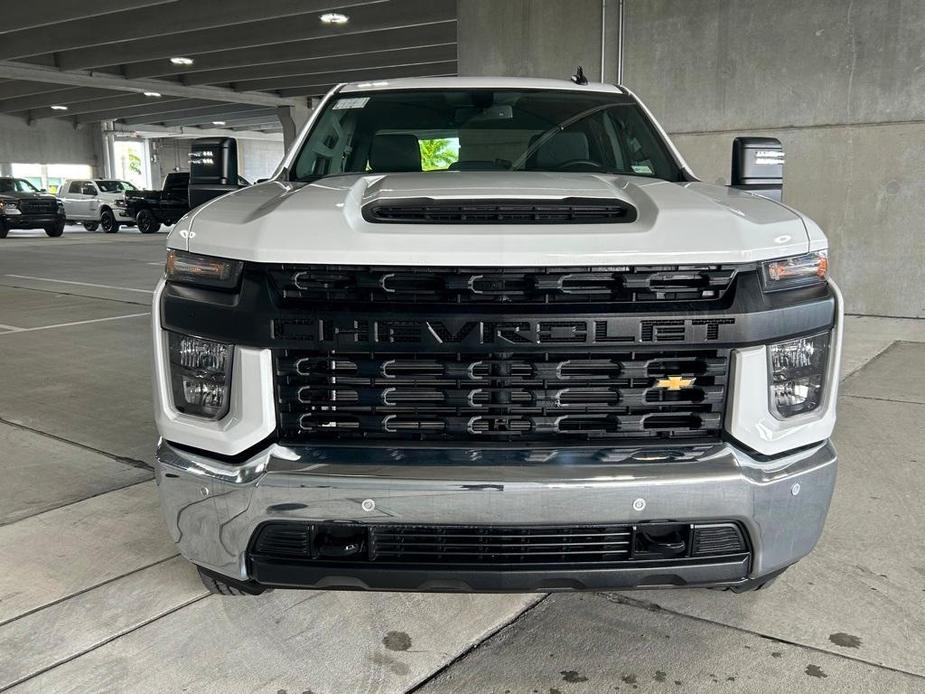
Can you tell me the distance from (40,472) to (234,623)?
6.08ft

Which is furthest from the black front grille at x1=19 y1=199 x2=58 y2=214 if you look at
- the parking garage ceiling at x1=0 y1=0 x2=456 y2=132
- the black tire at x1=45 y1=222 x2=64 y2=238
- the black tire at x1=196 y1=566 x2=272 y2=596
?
the black tire at x1=196 y1=566 x2=272 y2=596

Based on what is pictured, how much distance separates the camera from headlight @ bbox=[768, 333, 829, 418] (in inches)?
79.9

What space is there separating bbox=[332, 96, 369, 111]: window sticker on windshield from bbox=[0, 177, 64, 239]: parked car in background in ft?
71.5

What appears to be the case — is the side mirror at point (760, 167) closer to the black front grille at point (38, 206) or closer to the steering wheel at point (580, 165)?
the steering wheel at point (580, 165)

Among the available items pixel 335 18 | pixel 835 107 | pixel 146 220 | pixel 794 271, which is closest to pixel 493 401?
pixel 794 271

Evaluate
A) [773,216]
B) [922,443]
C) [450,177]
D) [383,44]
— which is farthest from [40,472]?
[383,44]

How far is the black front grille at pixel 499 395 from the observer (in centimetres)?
195

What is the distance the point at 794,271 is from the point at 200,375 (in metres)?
1.57

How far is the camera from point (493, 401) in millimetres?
1958

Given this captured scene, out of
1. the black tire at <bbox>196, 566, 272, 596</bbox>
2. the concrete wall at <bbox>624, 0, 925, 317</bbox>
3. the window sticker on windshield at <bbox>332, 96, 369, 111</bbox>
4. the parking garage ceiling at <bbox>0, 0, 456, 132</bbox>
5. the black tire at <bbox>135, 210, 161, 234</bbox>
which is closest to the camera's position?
the black tire at <bbox>196, 566, 272, 596</bbox>

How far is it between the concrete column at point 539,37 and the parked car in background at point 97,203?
60.6ft

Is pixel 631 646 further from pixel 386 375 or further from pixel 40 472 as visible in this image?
pixel 40 472

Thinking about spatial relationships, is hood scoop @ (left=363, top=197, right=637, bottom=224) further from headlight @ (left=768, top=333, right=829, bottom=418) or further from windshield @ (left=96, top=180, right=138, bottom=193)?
windshield @ (left=96, top=180, right=138, bottom=193)

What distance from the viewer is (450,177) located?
2738mm
